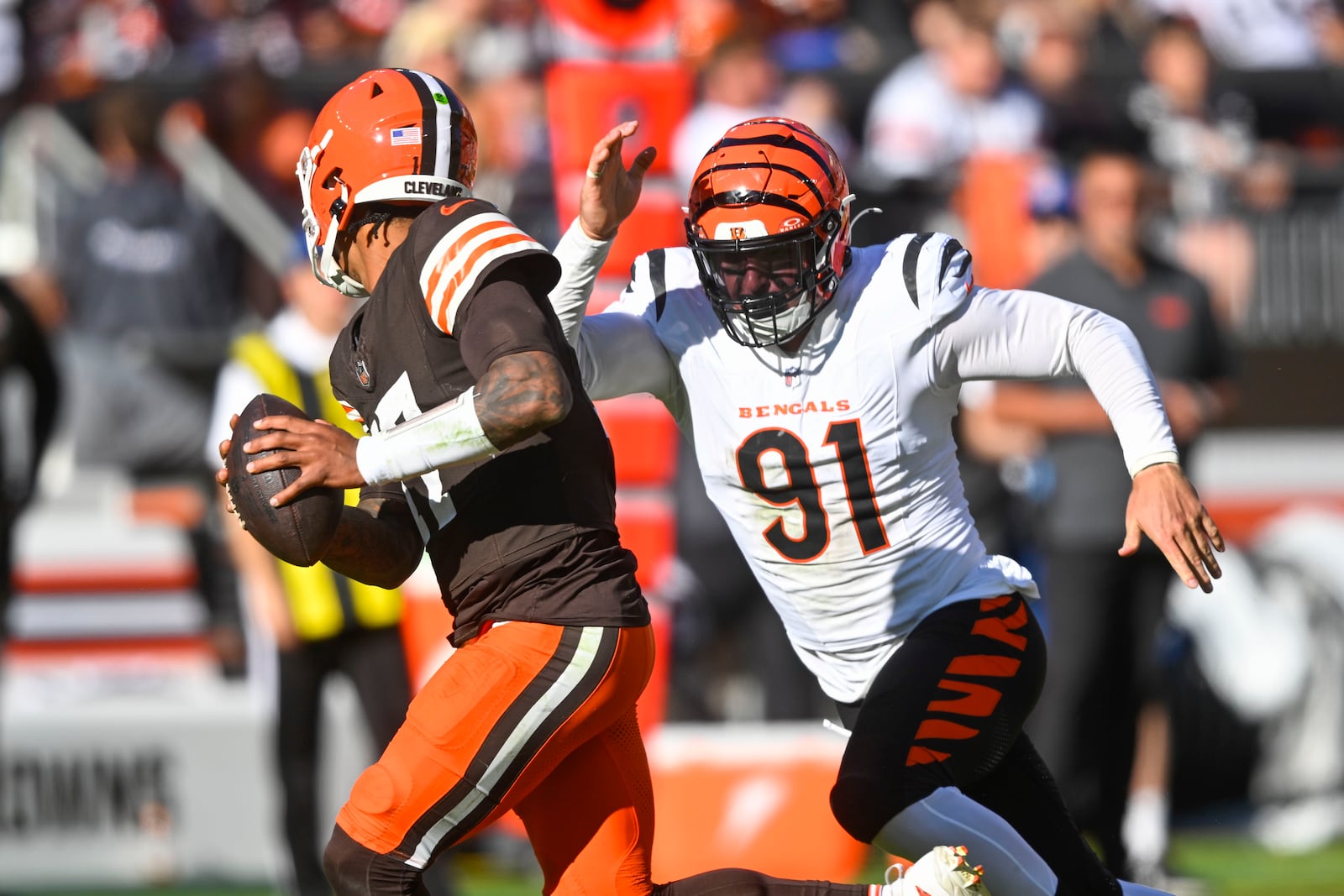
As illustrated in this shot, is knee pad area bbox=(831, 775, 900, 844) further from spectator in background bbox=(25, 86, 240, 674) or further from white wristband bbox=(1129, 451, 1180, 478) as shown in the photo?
spectator in background bbox=(25, 86, 240, 674)

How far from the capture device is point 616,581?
11.2 ft

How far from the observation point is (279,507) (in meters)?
3.23

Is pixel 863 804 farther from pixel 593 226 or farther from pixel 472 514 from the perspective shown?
pixel 593 226

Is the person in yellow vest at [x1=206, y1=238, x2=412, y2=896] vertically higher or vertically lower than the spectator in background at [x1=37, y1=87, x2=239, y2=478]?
lower

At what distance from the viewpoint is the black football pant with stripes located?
3.60 metres

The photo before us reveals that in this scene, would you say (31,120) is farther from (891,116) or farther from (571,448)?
(571,448)

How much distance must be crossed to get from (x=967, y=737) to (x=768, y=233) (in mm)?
1150

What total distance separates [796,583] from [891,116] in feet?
16.8

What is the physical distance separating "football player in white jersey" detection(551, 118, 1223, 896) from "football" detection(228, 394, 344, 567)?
776 mm

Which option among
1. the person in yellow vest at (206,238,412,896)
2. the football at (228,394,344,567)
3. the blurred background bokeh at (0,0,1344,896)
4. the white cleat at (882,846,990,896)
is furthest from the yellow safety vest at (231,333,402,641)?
the white cleat at (882,846,990,896)

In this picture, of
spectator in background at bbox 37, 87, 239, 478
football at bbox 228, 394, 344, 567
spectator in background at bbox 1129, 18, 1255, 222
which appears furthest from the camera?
spectator in background at bbox 1129, 18, 1255, 222

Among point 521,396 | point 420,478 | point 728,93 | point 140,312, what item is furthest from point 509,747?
point 140,312

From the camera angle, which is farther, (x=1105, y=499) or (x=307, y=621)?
(x=1105, y=499)

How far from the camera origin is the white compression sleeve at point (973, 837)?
11.7 feet
